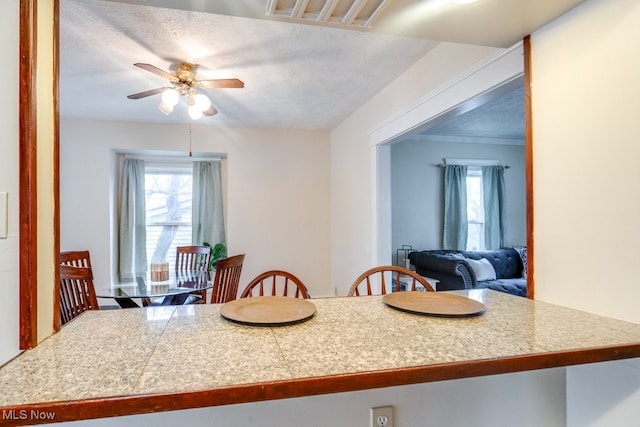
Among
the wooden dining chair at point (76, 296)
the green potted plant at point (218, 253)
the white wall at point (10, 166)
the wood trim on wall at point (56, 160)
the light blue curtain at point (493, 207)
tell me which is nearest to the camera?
the white wall at point (10, 166)

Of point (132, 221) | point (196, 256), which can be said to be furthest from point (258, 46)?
point (132, 221)

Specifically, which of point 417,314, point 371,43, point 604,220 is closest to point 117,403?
point 417,314

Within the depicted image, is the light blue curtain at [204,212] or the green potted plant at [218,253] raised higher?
the light blue curtain at [204,212]

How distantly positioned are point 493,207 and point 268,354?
509 cm

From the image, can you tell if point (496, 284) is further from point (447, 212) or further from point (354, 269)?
point (354, 269)

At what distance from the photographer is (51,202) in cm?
94

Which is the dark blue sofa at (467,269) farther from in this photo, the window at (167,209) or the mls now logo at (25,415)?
the mls now logo at (25,415)

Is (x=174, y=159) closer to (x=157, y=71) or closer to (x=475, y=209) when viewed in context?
(x=157, y=71)

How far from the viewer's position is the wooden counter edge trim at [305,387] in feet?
1.96

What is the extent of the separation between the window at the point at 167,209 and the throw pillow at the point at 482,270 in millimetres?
3841

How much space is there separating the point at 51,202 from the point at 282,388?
833 mm

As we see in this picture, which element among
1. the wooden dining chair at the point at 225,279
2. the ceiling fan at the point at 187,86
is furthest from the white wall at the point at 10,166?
the ceiling fan at the point at 187,86

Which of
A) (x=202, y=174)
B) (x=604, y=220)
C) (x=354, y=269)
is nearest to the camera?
(x=604, y=220)

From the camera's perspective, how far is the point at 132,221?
4.42m
